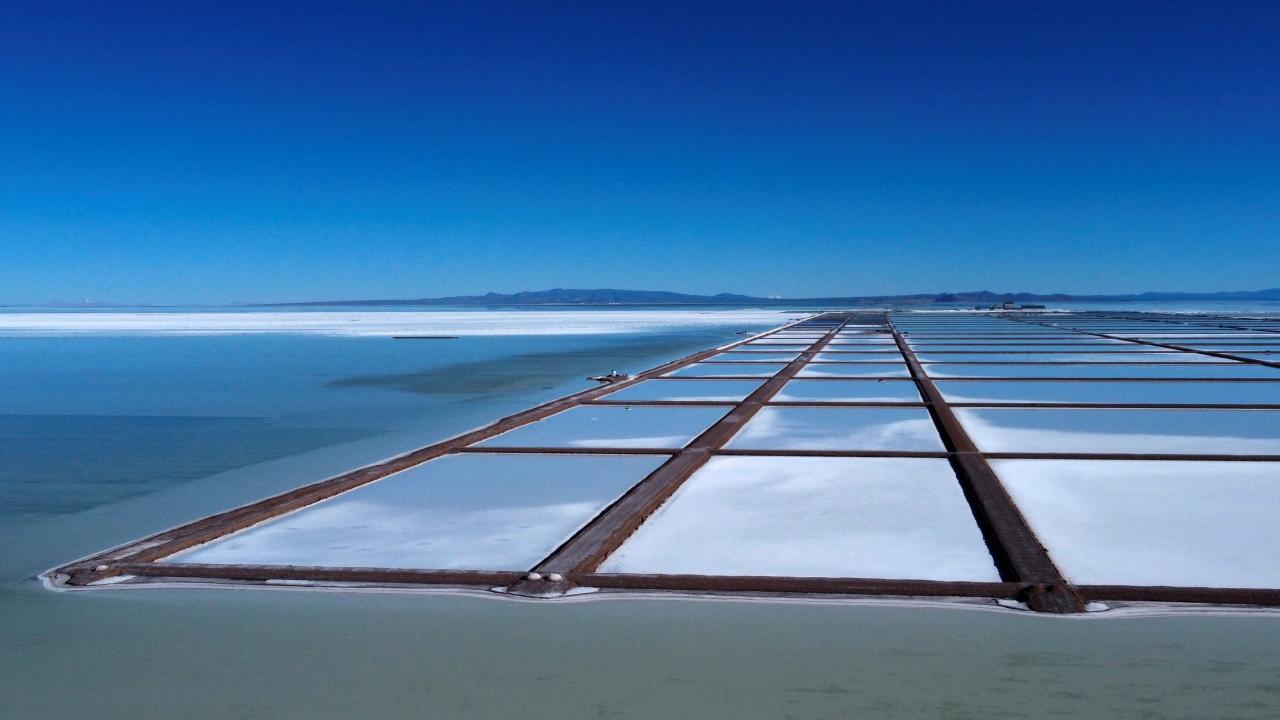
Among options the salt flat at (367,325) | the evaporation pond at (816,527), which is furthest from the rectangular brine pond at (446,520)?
the salt flat at (367,325)

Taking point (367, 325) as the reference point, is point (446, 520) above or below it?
below

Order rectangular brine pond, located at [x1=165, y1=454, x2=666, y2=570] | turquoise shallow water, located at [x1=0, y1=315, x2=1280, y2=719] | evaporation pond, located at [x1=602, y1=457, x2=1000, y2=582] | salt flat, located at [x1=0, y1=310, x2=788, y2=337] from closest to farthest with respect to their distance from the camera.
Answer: turquoise shallow water, located at [x1=0, y1=315, x2=1280, y2=719] → evaporation pond, located at [x1=602, y1=457, x2=1000, y2=582] → rectangular brine pond, located at [x1=165, y1=454, x2=666, y2=570] → salt flat, located at [x1=0, y1=310, x2=788, y2=337]

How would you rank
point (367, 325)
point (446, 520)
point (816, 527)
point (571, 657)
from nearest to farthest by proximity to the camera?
1. point (571, 657)
2. point (816, 527)
3. point (446, 520)
4. point (367, 325)

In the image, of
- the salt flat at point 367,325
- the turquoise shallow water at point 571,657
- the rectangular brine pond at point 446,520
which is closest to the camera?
the turquoise shallow water at point 571,657

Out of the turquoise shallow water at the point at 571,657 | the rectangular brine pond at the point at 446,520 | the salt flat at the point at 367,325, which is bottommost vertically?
the turquoise shallow water at the point at 571,657

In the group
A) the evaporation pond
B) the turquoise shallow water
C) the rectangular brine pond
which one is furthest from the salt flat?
the turquoise shallow water

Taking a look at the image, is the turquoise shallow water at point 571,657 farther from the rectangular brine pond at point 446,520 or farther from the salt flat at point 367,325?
the salt flat at point 367,325

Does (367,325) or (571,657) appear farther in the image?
(367,325)

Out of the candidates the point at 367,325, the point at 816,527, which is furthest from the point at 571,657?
the point at 367,325

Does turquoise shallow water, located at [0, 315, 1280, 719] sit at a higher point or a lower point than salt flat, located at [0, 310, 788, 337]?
lower

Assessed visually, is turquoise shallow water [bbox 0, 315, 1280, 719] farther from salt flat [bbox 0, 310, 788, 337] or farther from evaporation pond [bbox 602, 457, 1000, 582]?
salt flat [bbox 0, 310, 788, 337]

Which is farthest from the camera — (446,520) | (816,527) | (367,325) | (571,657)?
(367,325)

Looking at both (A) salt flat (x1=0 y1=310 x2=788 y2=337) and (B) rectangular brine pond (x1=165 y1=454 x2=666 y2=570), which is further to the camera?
(A) salt flat (x1=0 y1=310 x2=788 y2=337)

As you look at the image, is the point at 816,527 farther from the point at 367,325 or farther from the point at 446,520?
the point at 367,325
